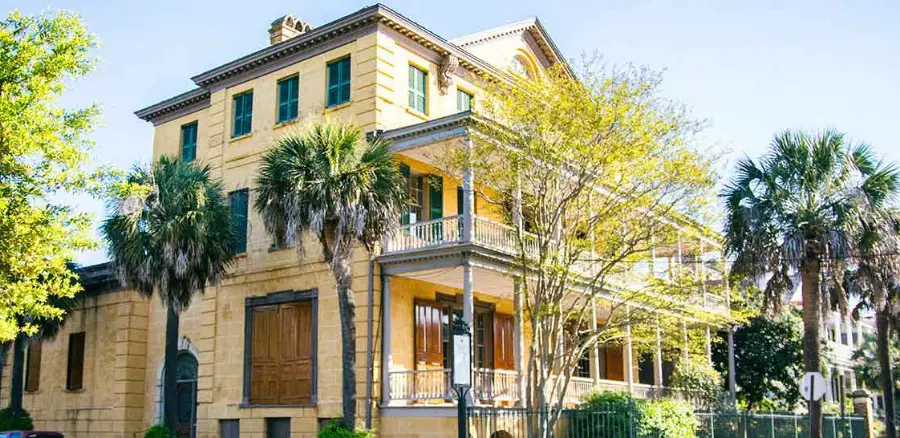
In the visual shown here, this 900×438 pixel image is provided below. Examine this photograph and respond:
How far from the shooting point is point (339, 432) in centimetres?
2188

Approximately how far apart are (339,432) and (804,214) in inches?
529

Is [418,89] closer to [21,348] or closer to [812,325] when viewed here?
[812,325]

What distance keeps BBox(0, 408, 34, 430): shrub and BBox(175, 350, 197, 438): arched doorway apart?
634cm

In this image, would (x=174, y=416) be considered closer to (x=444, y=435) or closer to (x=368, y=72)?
(x=444, y=435)

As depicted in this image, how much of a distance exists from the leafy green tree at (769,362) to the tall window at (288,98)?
1977 cm

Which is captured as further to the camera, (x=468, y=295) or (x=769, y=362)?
(x=769, y=362)

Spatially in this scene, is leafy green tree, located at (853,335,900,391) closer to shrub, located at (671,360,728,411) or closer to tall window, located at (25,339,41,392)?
shrub, located at (671,360,728,411)

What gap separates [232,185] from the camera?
94.9 feet

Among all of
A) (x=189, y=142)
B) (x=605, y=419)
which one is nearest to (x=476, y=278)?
(x=605, y=419)

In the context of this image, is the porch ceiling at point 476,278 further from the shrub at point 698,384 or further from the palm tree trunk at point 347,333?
the shrub at point 698,384

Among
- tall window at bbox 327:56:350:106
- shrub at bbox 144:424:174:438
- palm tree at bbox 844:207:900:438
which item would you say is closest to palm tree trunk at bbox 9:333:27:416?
shrub at bbox 144:424:174:438

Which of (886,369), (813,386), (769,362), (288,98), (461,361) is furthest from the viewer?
(769,362)

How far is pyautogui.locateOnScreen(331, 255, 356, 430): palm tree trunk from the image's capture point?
22047mm

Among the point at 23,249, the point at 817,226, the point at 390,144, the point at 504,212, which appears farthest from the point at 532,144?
the point at 23,249
